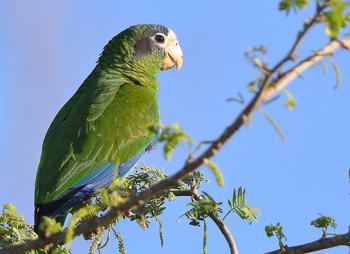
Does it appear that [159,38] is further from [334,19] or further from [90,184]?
[334,19]

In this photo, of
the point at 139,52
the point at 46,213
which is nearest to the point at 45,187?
the point at 46,213

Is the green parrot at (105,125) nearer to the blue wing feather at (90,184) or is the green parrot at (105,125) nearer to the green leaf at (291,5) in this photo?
the blue wing feather at (90,184)

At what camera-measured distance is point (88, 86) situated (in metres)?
5.66

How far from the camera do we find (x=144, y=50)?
6355 millimetres

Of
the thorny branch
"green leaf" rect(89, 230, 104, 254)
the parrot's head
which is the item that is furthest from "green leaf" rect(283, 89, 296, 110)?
the parrot's head

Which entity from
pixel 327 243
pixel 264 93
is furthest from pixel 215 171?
pixel 327 243

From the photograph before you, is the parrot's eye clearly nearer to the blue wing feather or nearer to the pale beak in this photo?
the pale beak

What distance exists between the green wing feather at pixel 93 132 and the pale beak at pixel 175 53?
3.09 ft

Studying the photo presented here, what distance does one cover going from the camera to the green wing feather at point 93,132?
4242 mm

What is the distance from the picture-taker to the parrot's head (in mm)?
6172

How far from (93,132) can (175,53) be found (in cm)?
212

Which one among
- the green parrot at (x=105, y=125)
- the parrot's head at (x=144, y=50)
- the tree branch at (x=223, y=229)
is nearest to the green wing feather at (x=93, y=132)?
the green parrot at (x=105, y=125)

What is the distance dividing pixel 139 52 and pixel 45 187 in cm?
252

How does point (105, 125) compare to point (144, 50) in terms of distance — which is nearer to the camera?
point (105, 125)
